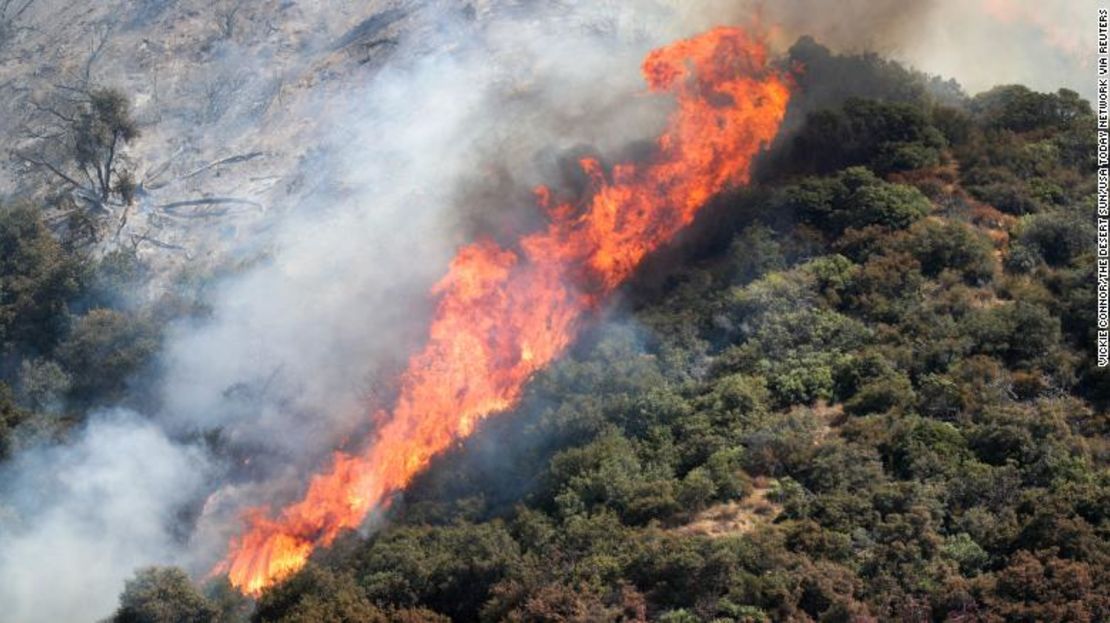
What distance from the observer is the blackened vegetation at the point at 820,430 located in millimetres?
34062

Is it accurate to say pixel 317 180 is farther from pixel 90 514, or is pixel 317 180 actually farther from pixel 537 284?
pixel 90 514

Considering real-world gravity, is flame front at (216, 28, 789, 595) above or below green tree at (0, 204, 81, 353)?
above

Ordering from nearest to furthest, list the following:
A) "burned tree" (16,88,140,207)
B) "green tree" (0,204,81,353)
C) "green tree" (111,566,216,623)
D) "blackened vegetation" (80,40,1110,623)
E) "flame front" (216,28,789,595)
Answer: "blackened vegetation" (80,40,1110,623)
"green tree" (111,566,216,623)
"flame front" (216,28,789,595)
"green tree" (0,204,81,353)
"burned tree" (16,88,140,207)

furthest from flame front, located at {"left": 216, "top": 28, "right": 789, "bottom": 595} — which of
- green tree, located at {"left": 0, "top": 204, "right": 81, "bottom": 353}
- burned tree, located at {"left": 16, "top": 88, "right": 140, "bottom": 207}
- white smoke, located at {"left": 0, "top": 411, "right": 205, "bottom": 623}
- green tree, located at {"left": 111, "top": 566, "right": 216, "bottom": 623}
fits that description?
burned tree, located at {"left": 16, "top": 88, "right": 140, "bottom": 207}

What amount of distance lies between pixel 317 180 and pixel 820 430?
92.5ft

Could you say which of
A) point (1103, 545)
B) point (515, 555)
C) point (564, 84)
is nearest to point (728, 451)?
point (515, 555)

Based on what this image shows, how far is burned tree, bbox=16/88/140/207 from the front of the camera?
59469 mm

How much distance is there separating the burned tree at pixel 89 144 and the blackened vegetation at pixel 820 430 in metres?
15.9

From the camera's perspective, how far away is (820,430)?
132ft

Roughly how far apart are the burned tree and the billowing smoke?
5.82ft

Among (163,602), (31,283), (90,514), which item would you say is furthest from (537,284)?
(31,283)

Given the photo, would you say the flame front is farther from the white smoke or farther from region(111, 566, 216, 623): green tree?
the white smoke

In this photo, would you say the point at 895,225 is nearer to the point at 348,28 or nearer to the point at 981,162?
the point at 981,162

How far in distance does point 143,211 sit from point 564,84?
68.2 feet
